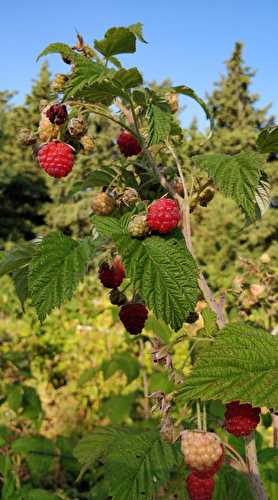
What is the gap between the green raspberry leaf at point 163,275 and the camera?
86 centimetres

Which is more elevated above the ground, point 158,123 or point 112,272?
point 158,123

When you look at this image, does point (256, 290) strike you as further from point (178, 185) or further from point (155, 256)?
point (155, 256)

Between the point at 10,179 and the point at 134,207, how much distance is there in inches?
731

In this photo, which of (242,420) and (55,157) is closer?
(242,420)

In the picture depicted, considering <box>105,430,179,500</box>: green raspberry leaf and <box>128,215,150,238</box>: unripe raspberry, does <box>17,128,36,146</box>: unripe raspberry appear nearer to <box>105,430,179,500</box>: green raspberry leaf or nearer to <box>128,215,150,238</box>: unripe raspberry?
<box>128,215,150,238</box>: unripe raspberry

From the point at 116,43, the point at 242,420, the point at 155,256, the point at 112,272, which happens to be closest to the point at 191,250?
the point at 155,256

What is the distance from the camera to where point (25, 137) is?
110cm

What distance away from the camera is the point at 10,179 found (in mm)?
18875

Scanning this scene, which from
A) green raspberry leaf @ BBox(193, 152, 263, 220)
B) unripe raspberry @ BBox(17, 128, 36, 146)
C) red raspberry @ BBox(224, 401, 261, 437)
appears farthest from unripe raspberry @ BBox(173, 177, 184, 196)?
red raspberry @ BBox(224, 401, 261, 437)

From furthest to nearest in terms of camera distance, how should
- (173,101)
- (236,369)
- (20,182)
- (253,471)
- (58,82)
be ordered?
(20,182) < (173,101) < (58,82) < (253,471) < (236,369)

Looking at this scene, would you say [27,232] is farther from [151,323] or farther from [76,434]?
[151,323]

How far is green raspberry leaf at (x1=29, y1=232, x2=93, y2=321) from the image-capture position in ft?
2.85

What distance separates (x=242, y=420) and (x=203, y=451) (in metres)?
0.09

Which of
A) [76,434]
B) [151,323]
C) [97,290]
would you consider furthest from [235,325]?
[97,290]
